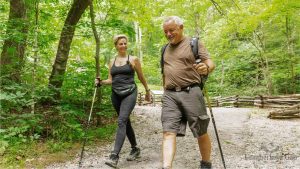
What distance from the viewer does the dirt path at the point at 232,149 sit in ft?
16.6

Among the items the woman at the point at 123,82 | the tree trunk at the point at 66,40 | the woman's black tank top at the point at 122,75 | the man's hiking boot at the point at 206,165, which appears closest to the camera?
the man's hiking boot at the point at 206,165

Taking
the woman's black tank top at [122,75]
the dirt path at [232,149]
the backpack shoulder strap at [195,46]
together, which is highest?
the backpack shoulder strap at [195,46]

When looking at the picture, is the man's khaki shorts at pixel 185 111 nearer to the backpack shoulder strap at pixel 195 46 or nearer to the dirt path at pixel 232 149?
the backpack shoulder strap at pixel 195 46

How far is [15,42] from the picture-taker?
6656mm

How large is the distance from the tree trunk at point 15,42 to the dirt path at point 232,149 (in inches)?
83.5

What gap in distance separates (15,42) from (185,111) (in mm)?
4156

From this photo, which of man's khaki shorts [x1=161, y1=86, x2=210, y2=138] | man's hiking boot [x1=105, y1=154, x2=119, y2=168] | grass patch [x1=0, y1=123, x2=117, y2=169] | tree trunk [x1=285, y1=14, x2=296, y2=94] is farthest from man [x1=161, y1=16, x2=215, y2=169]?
tree trunk [x1=285, y1=14, x2=296, y2=94]

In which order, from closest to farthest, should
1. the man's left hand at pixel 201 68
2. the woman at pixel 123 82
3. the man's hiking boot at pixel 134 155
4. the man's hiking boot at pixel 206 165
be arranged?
the man's left hand at pixel 201 68 < the man's hiking boot at pixel 206 165 < the woman at pixel 123 82 < the man's hiking boot at pixel 134 155

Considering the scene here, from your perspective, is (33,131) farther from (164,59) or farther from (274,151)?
(274,151)

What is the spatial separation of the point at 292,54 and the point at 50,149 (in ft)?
45.3

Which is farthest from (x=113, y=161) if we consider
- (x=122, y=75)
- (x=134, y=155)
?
(x=122, y=75)

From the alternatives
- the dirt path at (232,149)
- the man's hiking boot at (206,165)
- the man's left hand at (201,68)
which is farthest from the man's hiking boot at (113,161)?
the man's left hand at (201,68)

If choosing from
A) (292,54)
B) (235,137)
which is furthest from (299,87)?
(235,137)

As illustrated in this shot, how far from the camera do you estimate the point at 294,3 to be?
12148 millimetres
